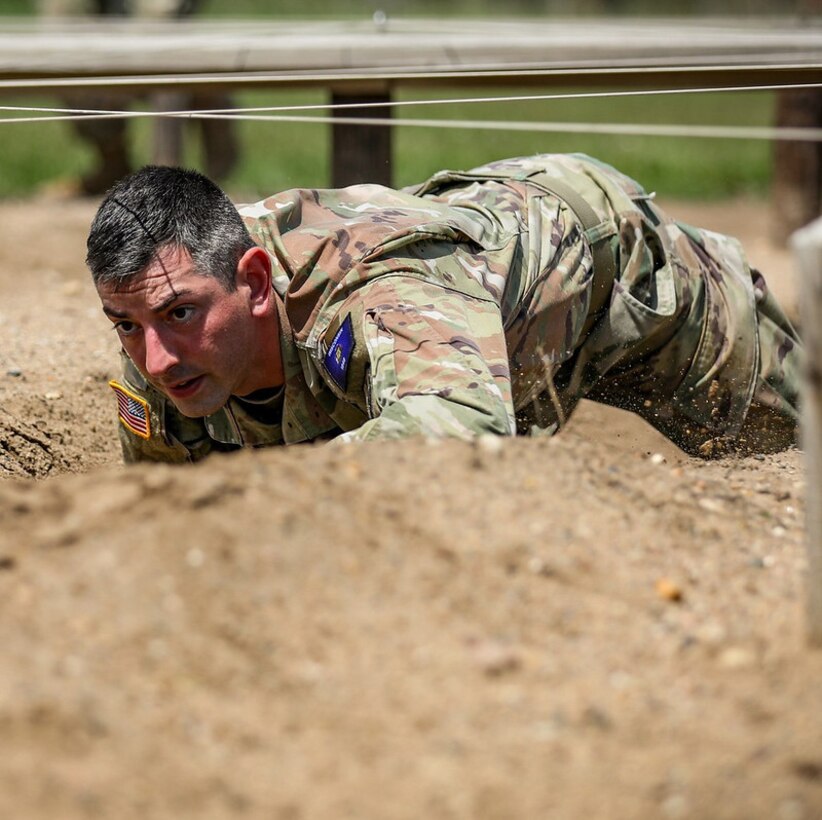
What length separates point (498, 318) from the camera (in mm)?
2438

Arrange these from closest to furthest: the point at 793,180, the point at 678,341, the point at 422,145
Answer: the point at 678,341, the point at 793,180, the point at 422,145

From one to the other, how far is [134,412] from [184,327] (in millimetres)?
487

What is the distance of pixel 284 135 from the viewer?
11.3 m

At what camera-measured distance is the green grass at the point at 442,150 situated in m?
8.97

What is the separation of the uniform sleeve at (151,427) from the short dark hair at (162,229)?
0.43 metres

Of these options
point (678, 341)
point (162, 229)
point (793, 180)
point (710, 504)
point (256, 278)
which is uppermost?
point (162, 229)

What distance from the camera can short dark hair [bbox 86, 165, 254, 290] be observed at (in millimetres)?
2625

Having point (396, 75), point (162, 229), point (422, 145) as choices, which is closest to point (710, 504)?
point (162, 229)

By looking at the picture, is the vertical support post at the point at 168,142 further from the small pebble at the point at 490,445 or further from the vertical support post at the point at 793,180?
the small pebble at the point at 490,445

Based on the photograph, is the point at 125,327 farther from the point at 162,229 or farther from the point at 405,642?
the point at 405,642

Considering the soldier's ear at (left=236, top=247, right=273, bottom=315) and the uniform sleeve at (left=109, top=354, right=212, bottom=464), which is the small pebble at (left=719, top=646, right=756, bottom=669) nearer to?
the soldier's ear at (left=236, top=247, right=273, bottom=315)

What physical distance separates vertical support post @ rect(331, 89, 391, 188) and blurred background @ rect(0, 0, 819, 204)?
6.47ft

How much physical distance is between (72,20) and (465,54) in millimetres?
4000

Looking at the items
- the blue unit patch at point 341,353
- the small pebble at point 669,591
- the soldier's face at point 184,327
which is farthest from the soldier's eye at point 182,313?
the small pebble at point 669,591
